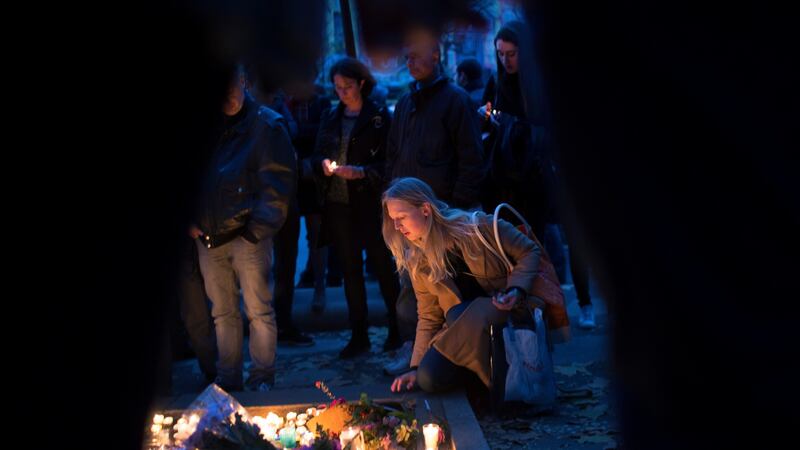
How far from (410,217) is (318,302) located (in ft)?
8.95

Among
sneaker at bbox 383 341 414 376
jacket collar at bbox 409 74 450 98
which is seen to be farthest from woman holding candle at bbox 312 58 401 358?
sneaker at bbox 383 341 414 376

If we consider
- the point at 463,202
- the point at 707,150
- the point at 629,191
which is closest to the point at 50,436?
the point at 629,191

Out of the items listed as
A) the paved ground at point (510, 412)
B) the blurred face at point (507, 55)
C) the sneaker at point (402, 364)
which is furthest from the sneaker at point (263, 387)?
the blurred face at point (507, 55)

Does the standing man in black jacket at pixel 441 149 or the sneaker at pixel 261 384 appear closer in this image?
the sneaker at pixel 261 384

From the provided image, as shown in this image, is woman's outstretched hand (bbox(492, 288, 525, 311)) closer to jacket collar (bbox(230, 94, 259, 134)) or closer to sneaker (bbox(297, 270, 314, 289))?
jacket collar (bbox(230, 94, 259, 134))

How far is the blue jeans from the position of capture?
5.13m

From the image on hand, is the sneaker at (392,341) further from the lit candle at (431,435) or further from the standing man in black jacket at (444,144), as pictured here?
the lit candle at (431,435)

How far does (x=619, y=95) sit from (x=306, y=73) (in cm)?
43

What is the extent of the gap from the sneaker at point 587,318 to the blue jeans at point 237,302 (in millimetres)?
2184

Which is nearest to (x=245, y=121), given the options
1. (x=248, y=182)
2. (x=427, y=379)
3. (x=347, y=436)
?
(x=248, y=182)

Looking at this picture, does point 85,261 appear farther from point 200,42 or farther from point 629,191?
point 629,191

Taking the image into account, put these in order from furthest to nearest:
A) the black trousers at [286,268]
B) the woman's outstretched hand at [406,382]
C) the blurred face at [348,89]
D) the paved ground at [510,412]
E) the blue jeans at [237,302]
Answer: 1. the black trousers at [286,268]
2. the blurred face at [348,89]
3. the blue jeans at [237,302]
4. the woman's outstretched hand at [406,382]
5. the paved ground at [510,412]

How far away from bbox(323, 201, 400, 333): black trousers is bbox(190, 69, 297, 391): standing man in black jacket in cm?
81

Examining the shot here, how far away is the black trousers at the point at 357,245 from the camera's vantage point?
6.06 m
